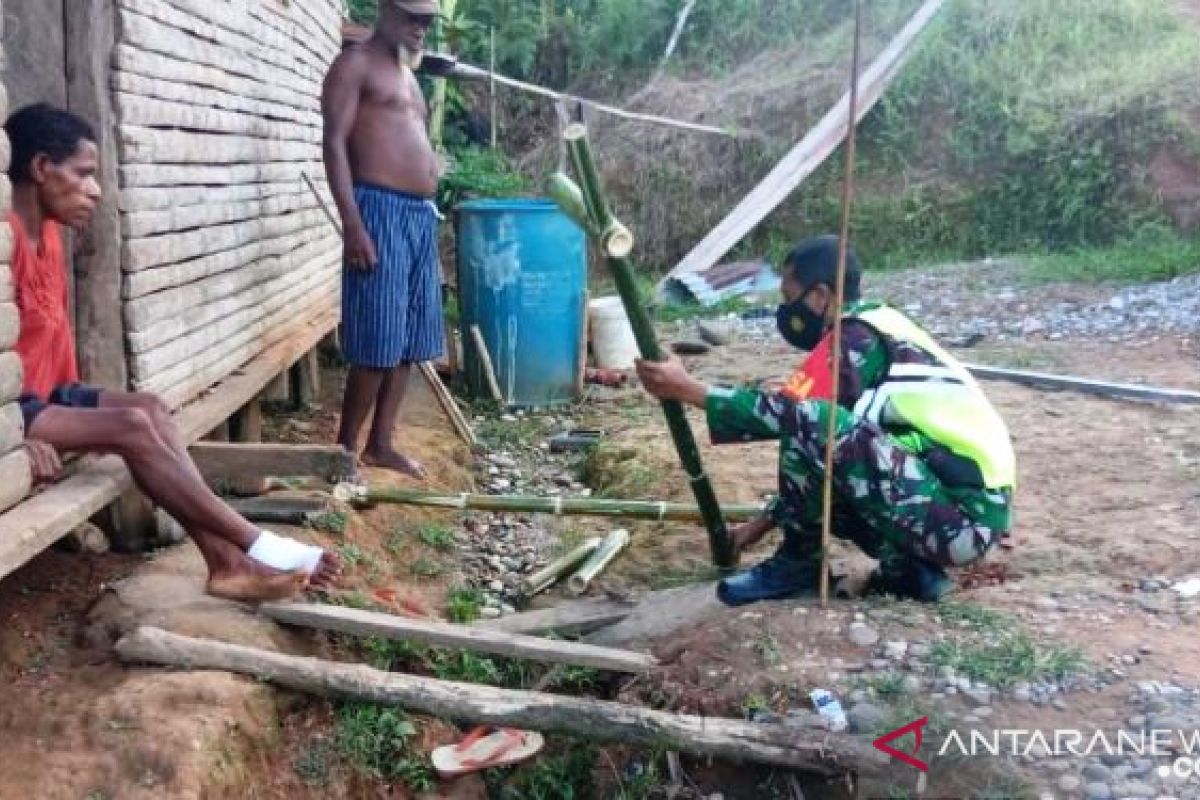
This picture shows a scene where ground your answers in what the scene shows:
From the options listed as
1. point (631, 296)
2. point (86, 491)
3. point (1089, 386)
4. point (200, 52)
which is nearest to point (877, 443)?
point (631, 296)

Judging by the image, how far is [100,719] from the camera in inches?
112

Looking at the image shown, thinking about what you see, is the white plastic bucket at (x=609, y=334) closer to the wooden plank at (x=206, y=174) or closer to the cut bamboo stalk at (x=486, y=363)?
the cut bamboo stalk at (x=486, y=363)

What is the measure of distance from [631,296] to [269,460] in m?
1.44

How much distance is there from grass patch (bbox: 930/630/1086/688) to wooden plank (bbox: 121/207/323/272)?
2569 millimetres

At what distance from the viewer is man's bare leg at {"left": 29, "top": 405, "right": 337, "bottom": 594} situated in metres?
3.13

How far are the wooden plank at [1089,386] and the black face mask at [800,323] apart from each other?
3442mm

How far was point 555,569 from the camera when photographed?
4387mm

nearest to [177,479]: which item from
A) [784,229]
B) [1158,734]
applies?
[1158,734]

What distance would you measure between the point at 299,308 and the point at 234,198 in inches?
53.6

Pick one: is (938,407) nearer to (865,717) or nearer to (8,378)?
(865,717)

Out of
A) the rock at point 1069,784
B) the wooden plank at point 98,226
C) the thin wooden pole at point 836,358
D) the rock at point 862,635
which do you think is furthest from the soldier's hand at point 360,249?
the rock at point 1069,784

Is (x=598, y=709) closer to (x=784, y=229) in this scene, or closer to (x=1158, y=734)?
(x=1158, y=734)

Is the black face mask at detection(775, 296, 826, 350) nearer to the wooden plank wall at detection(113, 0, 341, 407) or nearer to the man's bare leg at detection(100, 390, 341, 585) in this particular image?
the man's bare leg at detection(100, 390, 341, 585)

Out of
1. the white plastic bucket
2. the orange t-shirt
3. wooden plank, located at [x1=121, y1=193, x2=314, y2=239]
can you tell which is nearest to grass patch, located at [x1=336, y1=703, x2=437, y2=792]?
the orange t-shirt
